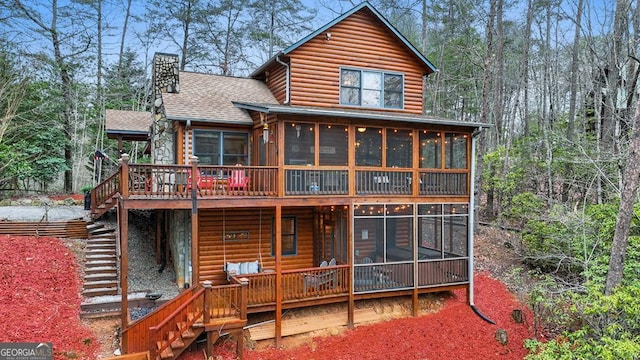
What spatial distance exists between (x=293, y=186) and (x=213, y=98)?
5028mm

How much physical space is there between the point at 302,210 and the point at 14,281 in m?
8.27

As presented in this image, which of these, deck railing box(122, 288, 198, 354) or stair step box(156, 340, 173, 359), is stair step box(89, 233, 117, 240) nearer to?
deck railing box(122, 288, 198, 354)

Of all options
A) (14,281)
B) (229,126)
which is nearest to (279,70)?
(229,126)

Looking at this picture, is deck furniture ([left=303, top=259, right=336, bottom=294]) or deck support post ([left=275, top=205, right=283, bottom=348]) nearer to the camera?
deck support post ([left=275, top=205, right=283, bottom=348])

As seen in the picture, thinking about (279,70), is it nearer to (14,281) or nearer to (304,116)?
(304,116)

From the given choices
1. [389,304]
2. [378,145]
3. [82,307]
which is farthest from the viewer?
[378,145]

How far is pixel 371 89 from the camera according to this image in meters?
14.7

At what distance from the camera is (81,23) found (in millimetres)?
26875

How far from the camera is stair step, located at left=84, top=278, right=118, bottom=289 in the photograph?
1084 cm

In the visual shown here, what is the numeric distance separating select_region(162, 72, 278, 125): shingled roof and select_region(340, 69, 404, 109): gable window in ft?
8.95

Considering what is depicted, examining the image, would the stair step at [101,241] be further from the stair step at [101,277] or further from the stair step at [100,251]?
the stair step at [101,277]

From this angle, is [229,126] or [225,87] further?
[225,87]

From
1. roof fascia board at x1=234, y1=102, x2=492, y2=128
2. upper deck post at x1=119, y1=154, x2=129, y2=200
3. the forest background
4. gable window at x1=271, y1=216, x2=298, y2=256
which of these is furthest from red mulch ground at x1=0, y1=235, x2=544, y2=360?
roof fascia board at x1=234, y1=102, x2=492, y2=128

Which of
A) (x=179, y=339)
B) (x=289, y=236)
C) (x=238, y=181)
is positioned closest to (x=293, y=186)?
(x=238, y=181)
